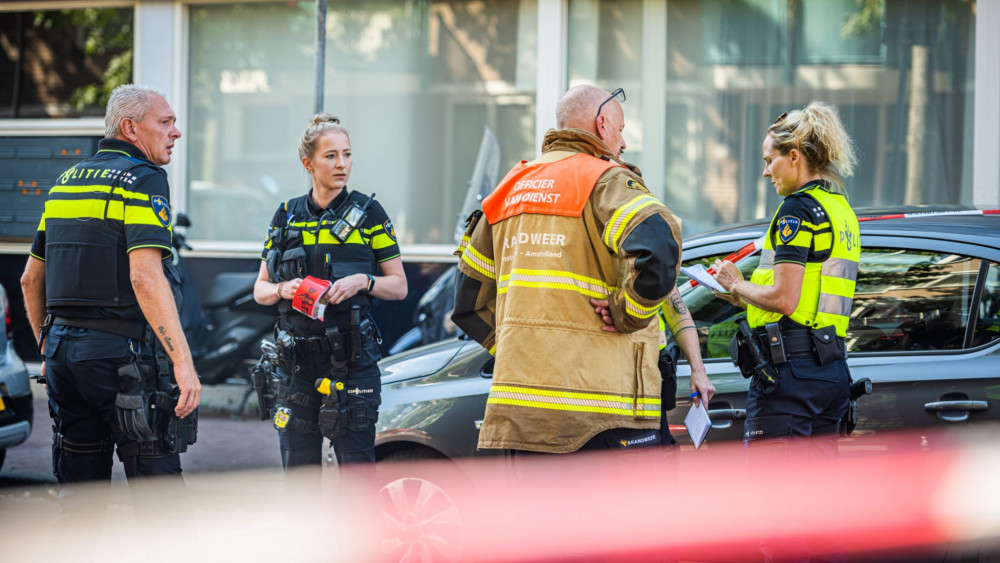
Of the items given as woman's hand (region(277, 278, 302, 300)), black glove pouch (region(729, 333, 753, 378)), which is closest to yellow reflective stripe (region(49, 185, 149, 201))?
woman's hand (region(277, 278, 302, 300))

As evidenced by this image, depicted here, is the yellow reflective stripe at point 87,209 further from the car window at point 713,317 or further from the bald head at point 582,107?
the car window at point 713,317

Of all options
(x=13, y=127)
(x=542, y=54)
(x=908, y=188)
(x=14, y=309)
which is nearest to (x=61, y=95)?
(x=13, y=127)

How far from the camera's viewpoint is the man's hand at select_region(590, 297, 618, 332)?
124 inches

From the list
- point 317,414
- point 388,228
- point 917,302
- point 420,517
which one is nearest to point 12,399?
point 317,414

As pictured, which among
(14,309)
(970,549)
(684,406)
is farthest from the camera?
(14,309)

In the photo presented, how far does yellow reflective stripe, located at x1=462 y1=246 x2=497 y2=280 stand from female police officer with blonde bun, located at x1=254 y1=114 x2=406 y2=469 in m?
1.00

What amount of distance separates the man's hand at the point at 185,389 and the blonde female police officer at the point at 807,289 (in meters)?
2.01

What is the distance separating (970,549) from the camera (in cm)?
361

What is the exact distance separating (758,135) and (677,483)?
5.69 m

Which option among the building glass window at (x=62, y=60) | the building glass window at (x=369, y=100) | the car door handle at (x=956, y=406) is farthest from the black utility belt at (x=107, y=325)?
the building glass window at (x=62, y=60)

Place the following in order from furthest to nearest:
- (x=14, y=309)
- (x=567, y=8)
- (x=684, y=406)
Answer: (x=14, y=309) < (x=567, y=8) < (x=684, y=406)

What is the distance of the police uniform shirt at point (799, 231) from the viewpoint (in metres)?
3.60

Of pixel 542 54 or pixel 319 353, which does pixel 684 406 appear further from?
pixel 542 54

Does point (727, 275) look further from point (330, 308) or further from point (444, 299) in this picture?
point (444, 299)
